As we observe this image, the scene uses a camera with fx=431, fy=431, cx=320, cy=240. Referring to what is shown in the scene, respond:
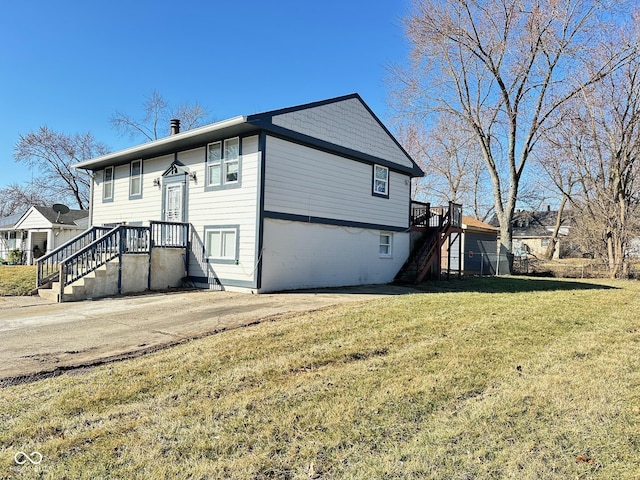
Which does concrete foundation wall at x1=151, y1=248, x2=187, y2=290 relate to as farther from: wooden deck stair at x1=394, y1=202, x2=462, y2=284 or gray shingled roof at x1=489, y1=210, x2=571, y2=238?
gray shingled roof at x1=489, y1=210, x2=571, y2=238

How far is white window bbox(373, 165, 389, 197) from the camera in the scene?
1577cm

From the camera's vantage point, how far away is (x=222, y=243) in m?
12.8

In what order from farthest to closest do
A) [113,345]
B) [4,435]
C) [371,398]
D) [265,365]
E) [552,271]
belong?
[552,271] → [113,345] → [265,365] → [371,398] → [4,435]

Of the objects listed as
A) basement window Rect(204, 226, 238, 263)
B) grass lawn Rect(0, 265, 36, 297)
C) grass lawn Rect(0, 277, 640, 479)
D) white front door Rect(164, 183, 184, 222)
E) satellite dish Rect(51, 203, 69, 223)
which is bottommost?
grass lawn Rect(0, 277, 640, 479)

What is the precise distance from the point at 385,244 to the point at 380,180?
2.43 m

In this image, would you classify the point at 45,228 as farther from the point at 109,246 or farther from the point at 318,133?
the point at 318,133

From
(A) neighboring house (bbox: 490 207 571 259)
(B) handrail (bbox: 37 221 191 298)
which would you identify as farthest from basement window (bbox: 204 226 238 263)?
(A) neighboring house (bbox: 490 207 571 259)

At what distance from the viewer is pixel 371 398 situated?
159 inches

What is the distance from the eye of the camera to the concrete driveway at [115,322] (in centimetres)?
564

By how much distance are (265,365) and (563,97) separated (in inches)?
898

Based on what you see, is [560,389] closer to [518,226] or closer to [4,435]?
[4,435]

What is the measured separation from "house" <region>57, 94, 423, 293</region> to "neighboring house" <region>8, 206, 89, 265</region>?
1241cm

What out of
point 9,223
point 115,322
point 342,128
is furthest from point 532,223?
point 115,322

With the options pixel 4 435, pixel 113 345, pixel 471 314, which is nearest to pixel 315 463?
pixel 4 435
